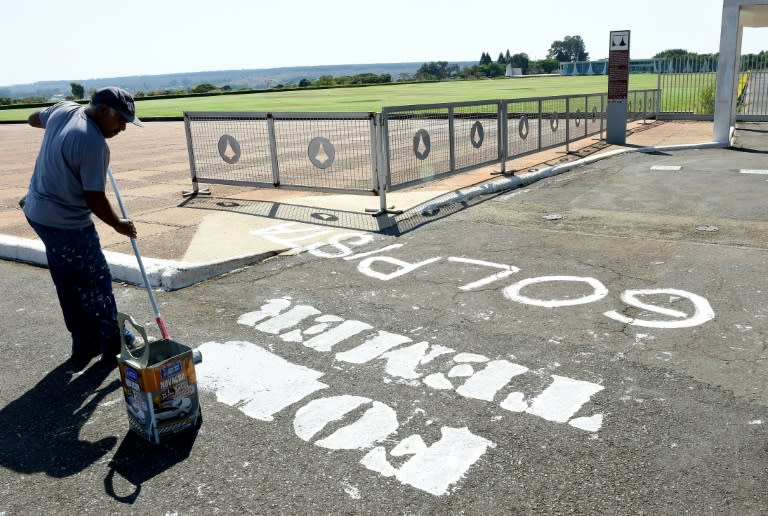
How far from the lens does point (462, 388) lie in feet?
14.3

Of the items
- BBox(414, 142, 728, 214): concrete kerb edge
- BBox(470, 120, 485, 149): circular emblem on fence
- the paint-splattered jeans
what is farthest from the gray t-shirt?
BBox(470, 120, 485, 149): circular emblem on fence

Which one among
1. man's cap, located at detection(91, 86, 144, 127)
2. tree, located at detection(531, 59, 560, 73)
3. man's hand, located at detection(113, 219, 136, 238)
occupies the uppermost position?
man's cap, located at detection(91, 86, 144, 127)

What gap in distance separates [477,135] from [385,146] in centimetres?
286

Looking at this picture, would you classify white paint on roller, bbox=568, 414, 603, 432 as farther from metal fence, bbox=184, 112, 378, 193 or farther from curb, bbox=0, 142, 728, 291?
metal fence, bbox=184, 112, 378, 193

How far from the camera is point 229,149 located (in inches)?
439

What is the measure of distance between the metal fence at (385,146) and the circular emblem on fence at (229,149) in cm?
2

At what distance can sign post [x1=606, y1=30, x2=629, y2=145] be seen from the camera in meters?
17.3

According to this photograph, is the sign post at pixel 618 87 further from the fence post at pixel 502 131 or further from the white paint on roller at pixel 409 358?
the white paint on roller at pixel 409 358

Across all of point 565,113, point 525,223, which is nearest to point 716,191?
point 525,223

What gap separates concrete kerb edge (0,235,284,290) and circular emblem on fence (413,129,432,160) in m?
3.50

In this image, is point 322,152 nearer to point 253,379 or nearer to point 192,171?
point 192,171

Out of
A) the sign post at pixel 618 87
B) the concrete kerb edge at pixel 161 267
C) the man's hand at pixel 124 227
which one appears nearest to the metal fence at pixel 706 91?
the sign post at pixel 618 87

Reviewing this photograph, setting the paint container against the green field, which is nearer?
the paint container

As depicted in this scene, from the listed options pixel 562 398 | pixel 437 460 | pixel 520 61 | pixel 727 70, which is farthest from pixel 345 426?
pixel 520 61
